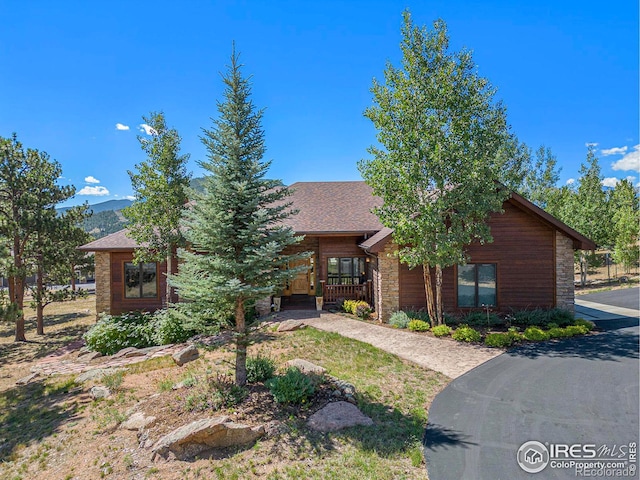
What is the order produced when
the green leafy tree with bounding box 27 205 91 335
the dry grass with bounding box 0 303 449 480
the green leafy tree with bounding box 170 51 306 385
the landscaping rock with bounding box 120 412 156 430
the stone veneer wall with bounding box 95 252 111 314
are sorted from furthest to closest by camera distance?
the stone veneer wall with bounding box 95 252 111 314
the green leafy tree with bounding box 27 205 91 335
the green leafy tree with bounding box 170 51 306 385
the landscaping rock with bounding box 120 412 156 430
the dry grass with bounding box 0 303 449 480

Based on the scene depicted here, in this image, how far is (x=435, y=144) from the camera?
10789 mm

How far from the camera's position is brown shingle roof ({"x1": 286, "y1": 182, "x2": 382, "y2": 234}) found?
50.4ft

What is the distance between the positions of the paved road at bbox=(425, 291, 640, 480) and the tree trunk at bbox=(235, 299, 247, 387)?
3.71 meters

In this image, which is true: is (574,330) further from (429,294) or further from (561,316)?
(429,294)

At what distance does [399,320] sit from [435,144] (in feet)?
21.2

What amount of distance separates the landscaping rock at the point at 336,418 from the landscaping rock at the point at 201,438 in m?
1.03

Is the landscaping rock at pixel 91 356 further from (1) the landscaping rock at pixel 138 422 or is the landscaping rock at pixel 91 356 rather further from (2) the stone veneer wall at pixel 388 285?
(2) the stone veneer wall at pixel 388 285

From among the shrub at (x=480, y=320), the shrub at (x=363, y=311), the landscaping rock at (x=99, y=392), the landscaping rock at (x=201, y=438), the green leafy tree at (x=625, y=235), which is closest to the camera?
the landscaping rock at (x=201, y=438)

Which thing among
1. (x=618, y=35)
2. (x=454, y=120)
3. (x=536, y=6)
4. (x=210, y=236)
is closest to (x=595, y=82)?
(x=618, y=35)

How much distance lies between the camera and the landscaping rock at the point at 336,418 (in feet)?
18.5

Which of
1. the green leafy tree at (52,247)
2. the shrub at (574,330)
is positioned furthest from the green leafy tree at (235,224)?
the green leafy tree at (52,247)

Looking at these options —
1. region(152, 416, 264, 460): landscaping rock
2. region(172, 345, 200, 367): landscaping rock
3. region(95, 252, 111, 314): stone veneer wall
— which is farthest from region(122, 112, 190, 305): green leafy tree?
region(152, 416, 264, 460): landscaping rock

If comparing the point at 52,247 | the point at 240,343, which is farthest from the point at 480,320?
the point at 52,247

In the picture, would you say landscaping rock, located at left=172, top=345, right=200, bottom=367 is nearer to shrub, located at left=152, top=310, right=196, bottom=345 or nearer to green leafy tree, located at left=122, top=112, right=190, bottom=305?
shrub, located at left=152, top=310, right=196, bottom=345
